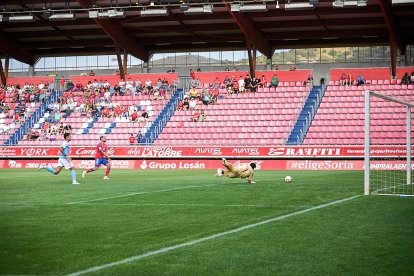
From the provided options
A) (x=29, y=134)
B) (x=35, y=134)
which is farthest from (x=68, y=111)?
(x=29, y=134)

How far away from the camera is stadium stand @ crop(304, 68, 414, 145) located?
4169 cm

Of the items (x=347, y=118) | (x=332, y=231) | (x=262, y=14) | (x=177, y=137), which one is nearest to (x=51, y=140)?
(x=177, y=137)

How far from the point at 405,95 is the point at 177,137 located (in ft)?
49.1

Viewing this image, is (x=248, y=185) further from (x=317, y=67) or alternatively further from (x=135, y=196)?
(x=317, y=67)

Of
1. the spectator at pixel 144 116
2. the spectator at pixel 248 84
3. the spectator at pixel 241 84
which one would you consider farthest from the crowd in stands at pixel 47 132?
the spectator at pixel 248 84

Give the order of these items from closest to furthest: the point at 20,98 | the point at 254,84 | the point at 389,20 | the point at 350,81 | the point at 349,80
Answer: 1. the point at 389,20
2. the point at 350,81
3. the point at 349,80
4. the point at 254,84
5. the point at 20,98

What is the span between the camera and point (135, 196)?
1783 centimetres

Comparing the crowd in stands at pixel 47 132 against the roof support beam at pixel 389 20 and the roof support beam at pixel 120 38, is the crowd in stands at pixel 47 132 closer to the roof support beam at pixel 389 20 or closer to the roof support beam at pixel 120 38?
the roof support beam at pixel 120 38

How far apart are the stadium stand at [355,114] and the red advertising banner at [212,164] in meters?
2.24

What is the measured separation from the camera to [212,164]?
138 feet

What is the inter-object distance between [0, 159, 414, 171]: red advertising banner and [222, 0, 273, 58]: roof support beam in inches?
399

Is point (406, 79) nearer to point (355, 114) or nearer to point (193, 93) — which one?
point (355, 114)

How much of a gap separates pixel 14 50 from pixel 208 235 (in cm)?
5046

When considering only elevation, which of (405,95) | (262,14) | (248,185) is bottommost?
(248,185)
